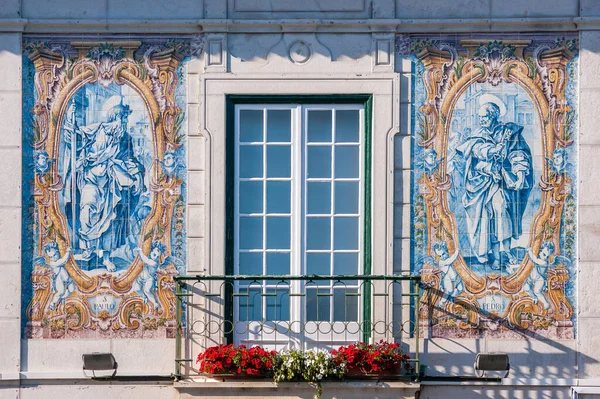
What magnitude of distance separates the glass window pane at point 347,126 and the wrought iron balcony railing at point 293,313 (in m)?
1.57

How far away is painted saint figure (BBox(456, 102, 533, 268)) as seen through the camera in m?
12.1

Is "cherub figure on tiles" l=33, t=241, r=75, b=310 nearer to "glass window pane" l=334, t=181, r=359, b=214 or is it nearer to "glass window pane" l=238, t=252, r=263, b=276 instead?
"glass window pane" l=238, t=252, r=263, b=276

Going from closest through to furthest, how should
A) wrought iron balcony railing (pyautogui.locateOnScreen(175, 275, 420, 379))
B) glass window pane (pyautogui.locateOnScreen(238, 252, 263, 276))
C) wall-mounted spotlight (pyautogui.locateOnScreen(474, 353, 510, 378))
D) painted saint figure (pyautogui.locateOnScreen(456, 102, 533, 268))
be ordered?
wall-mounted spotlight (pyautogui.locateOnScreen(474, 353, 510, 378)) → wrought iron balcony railing (pyautogui.locateOnScreen(175, 275, 420, 379)) → painted saint figure (pyautogui.locateOnScreen(456, 102, 533, 268)) → glass window pane (pyautogui.locateOnScreen(238, 252, 263, 276))

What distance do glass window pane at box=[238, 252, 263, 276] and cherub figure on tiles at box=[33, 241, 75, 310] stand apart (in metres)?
1.85

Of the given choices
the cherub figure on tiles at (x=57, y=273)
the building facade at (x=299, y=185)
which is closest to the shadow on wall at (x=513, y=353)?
the building facade at (x=299, y=185)

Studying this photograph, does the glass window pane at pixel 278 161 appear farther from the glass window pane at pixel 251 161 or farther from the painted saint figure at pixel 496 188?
the painted saint figure at pixel 496 188

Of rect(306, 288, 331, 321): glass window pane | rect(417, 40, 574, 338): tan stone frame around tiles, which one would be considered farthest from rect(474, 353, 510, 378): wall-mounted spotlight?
rect(306, 288, 331, 321): glass window pane

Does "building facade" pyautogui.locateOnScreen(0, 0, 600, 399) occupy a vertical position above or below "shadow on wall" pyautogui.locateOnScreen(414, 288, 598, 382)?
above

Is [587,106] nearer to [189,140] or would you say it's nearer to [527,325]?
[527,325]

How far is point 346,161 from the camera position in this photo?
12305 millimetres

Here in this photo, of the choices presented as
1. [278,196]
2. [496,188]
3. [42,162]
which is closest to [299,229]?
[278,196]

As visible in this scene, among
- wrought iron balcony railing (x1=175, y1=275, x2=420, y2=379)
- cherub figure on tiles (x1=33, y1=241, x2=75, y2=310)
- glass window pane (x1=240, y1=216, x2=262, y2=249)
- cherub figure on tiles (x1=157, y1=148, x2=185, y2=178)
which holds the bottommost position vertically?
wrought iron balcony railing (x1=175, y1=275, x2=420, y2=379)

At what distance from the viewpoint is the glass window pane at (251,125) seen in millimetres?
12289

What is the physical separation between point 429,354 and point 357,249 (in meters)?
1.38
